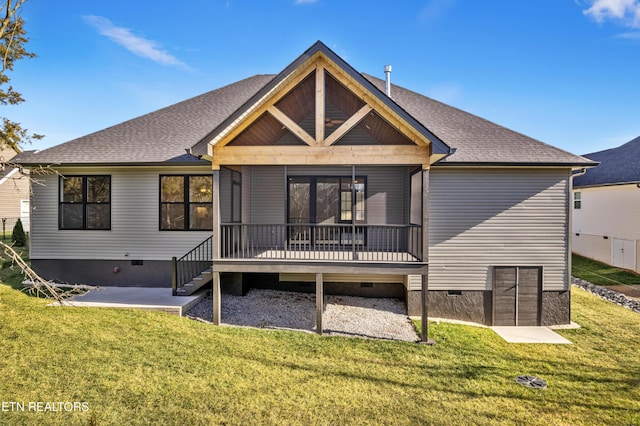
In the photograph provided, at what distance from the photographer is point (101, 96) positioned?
55.4 feet

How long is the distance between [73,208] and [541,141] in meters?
16.3

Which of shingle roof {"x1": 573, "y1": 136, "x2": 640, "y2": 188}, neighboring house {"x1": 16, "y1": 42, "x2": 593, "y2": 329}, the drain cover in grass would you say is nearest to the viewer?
the drain cover in grass

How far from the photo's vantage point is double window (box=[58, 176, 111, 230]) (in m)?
11.1

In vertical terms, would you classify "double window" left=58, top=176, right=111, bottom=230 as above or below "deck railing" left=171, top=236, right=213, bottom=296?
above

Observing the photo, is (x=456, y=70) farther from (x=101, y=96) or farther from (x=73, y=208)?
(x=101, y=96)

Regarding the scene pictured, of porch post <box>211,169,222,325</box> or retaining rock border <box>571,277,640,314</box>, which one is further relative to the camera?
retaining rock border <box>571,277,640,314</box>

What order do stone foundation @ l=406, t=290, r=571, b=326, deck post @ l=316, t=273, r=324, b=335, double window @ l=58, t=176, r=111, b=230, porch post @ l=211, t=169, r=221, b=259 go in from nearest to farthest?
deck post @ l=316, t=273, r=324, b=335 < porch post @ l=211, t=169, r=221, b=259 < stone foundation @ l=406, t=290, r=571, b=326 < double window @ l=58, t=176, r=111, b=230

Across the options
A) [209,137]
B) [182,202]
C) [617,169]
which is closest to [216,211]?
[209,137]

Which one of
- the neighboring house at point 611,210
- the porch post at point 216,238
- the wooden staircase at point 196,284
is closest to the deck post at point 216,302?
the porch post at point 216,238

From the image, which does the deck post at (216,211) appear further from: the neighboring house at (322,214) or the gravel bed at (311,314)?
the gravel bed at (311,314)

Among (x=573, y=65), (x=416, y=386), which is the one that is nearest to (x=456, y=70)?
(x=573, y=65)

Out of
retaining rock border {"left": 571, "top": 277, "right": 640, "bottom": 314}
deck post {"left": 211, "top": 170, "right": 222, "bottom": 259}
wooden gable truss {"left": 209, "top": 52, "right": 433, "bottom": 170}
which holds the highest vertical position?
wooden gable truss {"left": 209, "top": 52, "right": 433, "bottom": 170}

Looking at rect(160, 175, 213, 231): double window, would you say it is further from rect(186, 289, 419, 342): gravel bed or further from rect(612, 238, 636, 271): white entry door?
rect(612, 238, 636, 271): white entry door

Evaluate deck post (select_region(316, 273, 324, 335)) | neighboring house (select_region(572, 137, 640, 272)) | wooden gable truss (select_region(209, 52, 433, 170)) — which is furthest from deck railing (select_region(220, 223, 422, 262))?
neighboring house (select_region(572, 137, 640, 272))
